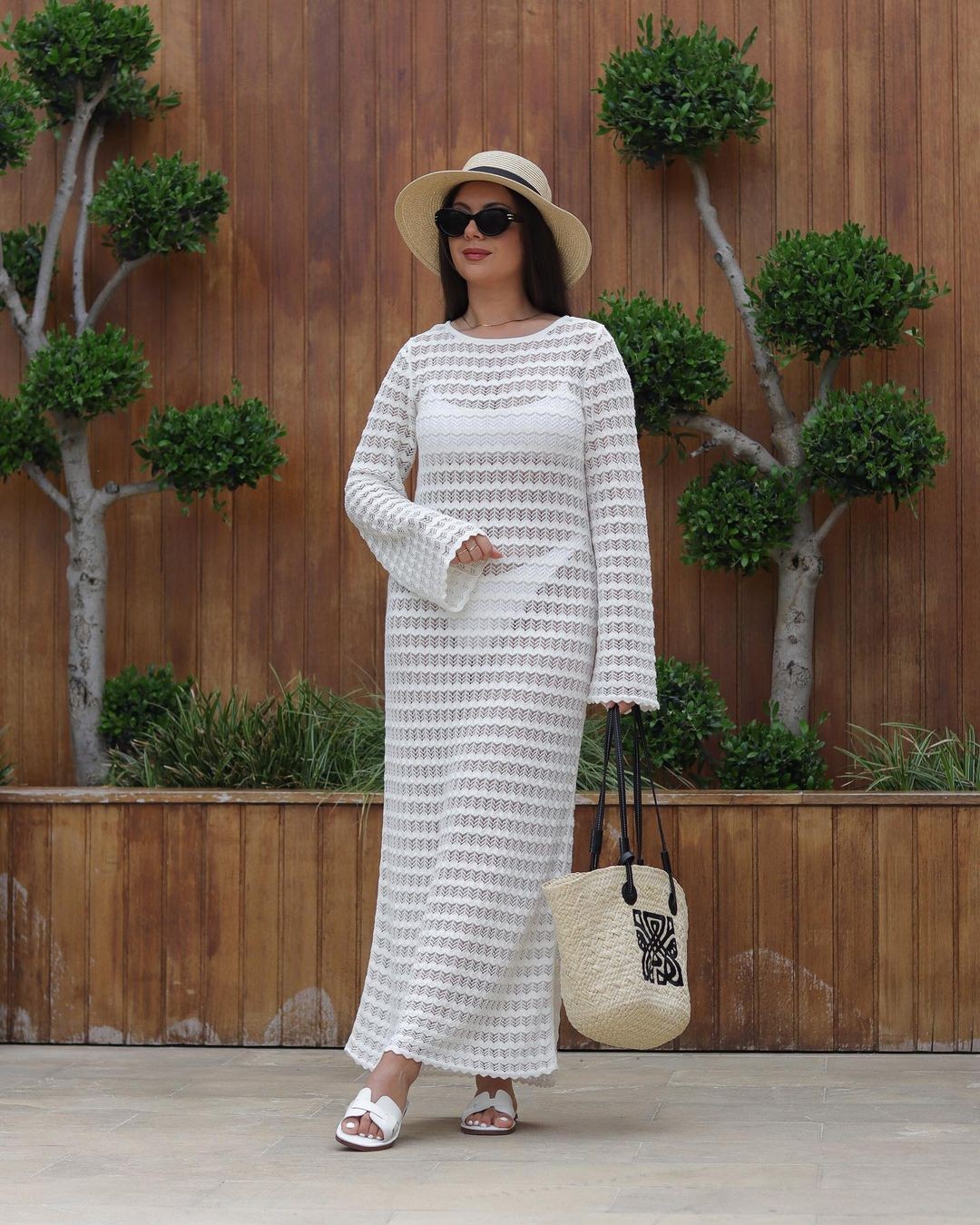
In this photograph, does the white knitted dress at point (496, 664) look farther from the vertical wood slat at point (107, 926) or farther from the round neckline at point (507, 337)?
the vertical wood slat at point (107, 926)

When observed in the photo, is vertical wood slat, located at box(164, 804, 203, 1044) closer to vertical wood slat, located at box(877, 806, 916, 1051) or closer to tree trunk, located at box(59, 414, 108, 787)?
tree trunk, located at box(59, 414, 108, 787)

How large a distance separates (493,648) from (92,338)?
1.83 meters

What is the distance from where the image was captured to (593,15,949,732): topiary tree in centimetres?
385

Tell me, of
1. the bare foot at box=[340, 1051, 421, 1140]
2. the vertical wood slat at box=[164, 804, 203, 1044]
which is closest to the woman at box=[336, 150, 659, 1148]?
the bare foot at box=[340, 1051, 421, 1140]

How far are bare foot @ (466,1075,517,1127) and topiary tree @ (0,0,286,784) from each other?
175 centimetres

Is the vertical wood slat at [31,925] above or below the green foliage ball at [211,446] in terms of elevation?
below

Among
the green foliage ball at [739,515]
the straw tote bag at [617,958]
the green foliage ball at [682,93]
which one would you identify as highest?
the green foliage ball at [682,93]

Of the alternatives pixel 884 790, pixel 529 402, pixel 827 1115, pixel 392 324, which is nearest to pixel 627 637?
pixel 529 402

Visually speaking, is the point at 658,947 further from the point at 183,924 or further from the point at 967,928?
the point at 183,924

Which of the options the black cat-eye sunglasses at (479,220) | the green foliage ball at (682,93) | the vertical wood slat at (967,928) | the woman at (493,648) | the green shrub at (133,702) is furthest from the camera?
the green shrub at (133,702)

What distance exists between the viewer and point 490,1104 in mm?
2770

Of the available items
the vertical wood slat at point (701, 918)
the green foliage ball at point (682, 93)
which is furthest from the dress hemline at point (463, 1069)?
the green foliage ball at point (682, 93)

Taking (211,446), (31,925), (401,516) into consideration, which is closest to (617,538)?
(401,516)

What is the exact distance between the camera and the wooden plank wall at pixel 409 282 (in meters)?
4.19
